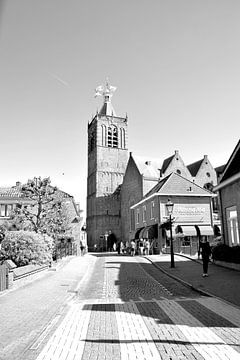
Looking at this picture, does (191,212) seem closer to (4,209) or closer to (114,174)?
(4,209)

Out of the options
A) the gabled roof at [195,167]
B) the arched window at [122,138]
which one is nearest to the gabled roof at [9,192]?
the gabled roof at [195,167]

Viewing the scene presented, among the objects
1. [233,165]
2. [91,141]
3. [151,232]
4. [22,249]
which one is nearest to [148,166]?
[151,232]

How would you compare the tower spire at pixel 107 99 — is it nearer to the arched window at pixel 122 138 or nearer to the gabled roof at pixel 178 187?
the arched window at pixel 122 138

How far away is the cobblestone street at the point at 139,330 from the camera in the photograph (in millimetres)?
5035

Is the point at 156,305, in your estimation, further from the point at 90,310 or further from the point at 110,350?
the point at 110,350

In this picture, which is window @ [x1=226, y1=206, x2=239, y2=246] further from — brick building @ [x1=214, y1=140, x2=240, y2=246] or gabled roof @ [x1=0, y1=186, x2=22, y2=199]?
gabled roof @ [x1=0, y1=186, x2=22, y2=199]

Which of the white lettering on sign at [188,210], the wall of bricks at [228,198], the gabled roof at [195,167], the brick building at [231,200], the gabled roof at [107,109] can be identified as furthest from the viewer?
the gabled roof at [107,109]

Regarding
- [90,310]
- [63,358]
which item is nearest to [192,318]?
[90,310]

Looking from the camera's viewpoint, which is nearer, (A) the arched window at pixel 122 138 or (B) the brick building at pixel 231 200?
(B) the brick building at pixel 231 200

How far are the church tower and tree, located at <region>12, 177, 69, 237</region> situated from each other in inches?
1397

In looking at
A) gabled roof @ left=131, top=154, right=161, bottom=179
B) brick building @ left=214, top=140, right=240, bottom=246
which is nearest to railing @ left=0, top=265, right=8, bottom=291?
brick building @ left=214, top=140, right=240, bottom=246

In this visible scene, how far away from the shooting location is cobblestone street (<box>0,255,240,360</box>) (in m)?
5.04

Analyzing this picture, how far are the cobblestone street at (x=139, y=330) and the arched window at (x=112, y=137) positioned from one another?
213ft

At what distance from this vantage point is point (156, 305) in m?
8.77
